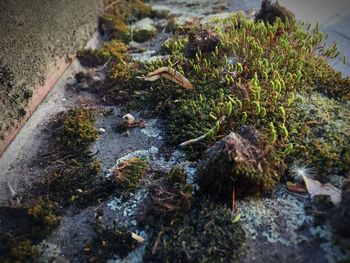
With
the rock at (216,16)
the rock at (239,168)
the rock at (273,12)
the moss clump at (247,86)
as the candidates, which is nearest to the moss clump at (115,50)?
the moss clump at (247,86)

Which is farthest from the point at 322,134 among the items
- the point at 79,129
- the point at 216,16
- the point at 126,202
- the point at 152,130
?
the point at 216,16

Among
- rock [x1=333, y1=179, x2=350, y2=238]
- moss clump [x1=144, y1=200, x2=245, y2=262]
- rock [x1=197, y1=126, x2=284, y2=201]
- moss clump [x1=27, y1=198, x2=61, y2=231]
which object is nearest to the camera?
rock [x1=333, y1=179, x2=350, y2=238]

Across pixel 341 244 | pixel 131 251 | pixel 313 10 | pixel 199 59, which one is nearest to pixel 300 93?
pixel 199 59

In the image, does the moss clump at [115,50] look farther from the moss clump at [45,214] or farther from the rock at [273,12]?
the moss clump at [45,214]

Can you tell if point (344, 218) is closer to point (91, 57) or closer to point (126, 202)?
point (126, 202)

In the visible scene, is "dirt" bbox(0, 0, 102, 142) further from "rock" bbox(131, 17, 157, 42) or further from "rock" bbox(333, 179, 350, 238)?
"rock" bbox(333, 179, 350, 238)

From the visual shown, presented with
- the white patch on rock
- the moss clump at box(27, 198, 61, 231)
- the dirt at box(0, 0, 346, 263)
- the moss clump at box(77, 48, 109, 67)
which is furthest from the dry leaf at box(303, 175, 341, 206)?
the moss clump at box(77, 48, 109, 67)
